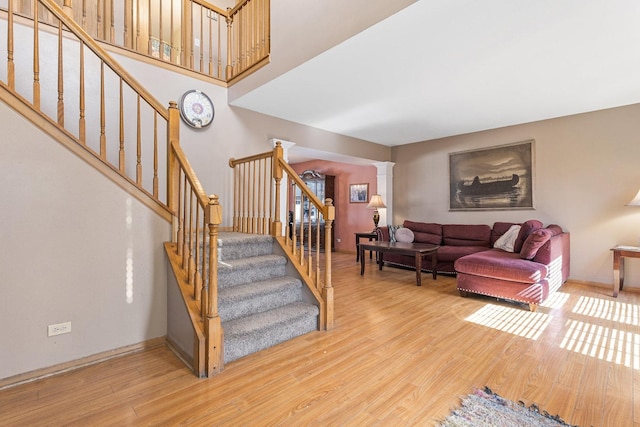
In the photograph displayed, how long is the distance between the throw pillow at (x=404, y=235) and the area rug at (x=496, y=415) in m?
3.70

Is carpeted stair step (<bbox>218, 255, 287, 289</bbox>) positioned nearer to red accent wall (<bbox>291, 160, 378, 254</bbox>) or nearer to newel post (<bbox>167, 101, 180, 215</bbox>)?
newel post (<bbox>167, 101, 180, 215</bbox>)

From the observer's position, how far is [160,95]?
3.46 meters

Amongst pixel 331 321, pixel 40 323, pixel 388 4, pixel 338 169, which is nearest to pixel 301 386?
pixel 331 321

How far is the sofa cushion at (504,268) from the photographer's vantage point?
3227mm

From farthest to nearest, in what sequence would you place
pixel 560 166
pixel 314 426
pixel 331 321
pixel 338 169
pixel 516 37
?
1. pixel 338 169
2. pixel 560 166
3. pixel 331 321
4. pixel 516 37
5. pixel 314 426

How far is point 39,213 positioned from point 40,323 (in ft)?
2.38

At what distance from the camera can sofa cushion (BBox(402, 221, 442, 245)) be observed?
549 centimetres

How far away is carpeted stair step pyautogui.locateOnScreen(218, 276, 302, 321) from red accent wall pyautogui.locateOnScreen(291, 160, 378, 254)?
4620mm

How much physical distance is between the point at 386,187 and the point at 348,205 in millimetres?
1351

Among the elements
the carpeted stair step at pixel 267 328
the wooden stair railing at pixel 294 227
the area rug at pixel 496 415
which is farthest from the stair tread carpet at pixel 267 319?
the area rug at pixel 496 415

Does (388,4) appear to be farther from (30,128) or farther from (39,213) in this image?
(39,213)

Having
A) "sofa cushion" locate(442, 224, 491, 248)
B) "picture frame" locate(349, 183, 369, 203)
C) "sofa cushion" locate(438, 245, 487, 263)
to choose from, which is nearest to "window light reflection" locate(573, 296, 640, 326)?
"sofa cushion" locate(438, 245, 487, 263)

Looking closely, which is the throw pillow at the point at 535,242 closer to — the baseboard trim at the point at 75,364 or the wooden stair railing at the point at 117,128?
the wooden stair railing at the point at 117,128

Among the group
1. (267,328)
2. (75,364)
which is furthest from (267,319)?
(75,364)
